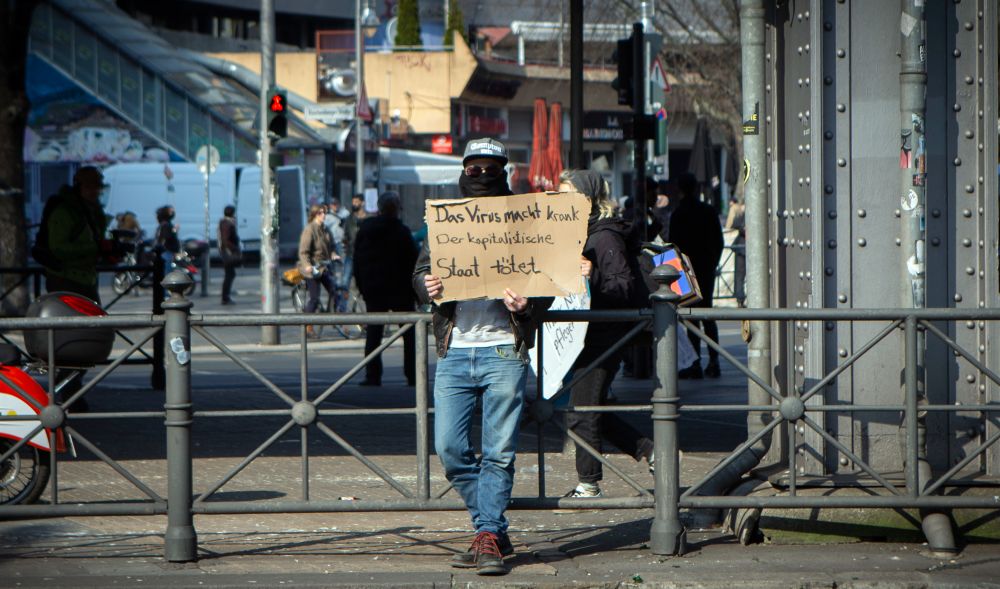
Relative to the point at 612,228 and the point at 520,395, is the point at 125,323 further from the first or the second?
the point at 612,228

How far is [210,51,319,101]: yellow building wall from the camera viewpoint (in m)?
51.0

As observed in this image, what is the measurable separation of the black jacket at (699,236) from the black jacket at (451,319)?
7736 millimetres

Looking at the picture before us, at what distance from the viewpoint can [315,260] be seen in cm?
1973

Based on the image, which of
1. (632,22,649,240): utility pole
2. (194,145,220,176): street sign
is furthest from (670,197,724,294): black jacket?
(194,145,220,176): street sign

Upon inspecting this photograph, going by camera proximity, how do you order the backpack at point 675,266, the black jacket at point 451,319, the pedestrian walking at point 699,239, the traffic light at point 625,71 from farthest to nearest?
the pedestrian walking at point 699,239 → the traffic light at point 625,71 → the backpack at point 675,266 → the black jacket at point 451,319

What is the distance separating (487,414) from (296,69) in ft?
153

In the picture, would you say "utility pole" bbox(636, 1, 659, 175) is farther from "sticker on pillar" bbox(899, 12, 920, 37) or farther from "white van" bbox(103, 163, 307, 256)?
"white van" bbox(103, 163, 307, 256)

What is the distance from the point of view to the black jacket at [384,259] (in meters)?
13.4

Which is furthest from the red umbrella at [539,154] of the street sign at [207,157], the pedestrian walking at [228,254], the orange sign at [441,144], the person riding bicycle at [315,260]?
the person riding bicycle at [315,260]

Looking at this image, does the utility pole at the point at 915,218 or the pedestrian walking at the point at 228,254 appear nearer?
Answer: the utility pole at the point at 915,218

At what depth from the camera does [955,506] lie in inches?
240

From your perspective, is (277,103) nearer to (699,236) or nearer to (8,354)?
(699,236)

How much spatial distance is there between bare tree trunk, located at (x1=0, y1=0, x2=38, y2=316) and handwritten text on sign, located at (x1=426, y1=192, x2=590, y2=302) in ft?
43.3

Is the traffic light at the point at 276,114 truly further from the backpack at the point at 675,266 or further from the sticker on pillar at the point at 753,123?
the sticker on pillar at the point at 753,123
